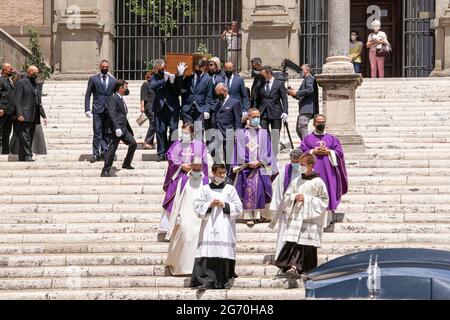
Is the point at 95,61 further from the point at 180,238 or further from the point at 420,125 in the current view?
the point at 180,238

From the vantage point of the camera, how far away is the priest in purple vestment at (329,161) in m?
15.6

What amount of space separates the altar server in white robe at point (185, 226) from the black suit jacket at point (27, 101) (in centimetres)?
509

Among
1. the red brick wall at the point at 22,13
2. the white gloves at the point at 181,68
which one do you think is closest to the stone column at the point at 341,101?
the white gloves at the point at 181,68

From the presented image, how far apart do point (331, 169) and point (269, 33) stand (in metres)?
13.5

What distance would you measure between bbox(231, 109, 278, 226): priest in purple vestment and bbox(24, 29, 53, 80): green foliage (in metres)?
12.2

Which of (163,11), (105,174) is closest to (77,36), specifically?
(163,11)

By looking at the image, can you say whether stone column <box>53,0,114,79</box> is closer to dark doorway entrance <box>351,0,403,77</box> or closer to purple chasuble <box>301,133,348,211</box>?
dark doorway entrance <box>351,0,403,77</box>

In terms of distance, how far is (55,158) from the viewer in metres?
19.6

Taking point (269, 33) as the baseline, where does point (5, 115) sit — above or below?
below

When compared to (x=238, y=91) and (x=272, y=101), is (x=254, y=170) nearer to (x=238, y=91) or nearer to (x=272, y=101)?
(x=272, y=101)

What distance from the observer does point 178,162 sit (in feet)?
50.9

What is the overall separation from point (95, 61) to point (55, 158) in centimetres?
1000

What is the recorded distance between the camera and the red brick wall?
30.4 meters
